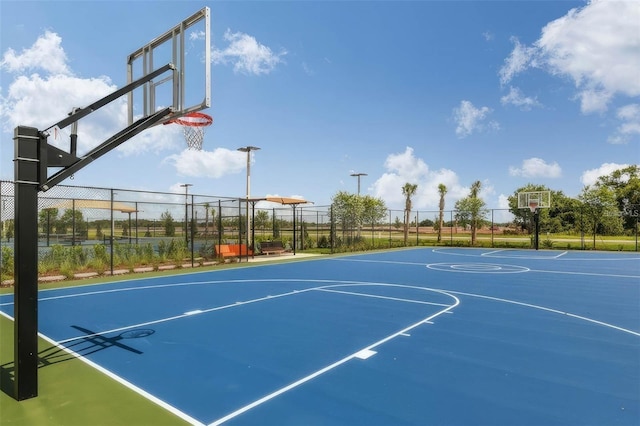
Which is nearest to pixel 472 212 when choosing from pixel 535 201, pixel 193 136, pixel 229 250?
pixel 535 201

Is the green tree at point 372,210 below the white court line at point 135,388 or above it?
above

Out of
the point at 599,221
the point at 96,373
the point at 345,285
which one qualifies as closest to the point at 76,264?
the point at 345,285

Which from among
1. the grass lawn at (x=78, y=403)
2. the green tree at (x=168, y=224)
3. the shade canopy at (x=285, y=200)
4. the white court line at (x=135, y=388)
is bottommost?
the grass lawn at (x=78, y=403)

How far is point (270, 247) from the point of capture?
19.2 m

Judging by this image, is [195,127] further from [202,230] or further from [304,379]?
[202,230]

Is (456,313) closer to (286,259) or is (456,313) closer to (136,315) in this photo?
(136,315)

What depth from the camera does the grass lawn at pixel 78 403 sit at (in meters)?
3.35

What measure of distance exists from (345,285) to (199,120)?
532 cm

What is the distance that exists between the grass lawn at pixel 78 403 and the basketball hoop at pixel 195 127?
16.7ft

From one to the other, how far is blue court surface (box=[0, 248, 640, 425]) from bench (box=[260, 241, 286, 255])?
8.82 metres

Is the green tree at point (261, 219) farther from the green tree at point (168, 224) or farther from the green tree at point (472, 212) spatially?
the green tree at point (472, 212)

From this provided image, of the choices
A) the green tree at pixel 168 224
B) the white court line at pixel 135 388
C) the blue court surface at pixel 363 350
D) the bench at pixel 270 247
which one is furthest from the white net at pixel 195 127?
the green tree at pixel 168 224

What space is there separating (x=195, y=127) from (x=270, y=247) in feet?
35.8

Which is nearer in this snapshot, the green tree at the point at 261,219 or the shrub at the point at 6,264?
the shrub at the point at 6,264
